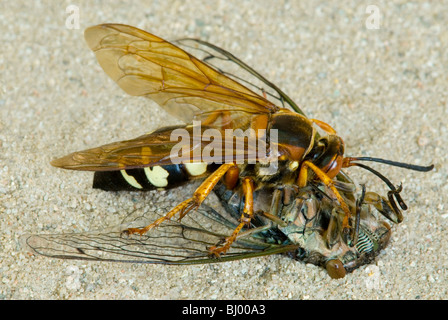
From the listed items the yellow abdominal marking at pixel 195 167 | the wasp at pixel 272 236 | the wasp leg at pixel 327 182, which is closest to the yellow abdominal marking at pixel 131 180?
the wasp at pixel 272 236

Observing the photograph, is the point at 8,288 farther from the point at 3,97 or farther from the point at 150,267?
the point at 3,97

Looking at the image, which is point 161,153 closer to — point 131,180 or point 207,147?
point 207,147

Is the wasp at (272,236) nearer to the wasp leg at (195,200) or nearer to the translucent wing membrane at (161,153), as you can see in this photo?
the wasp leg at (195,200)
